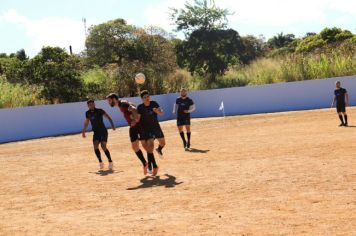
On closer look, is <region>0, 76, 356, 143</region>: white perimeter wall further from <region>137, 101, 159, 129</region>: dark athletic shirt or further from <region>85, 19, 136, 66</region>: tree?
<region>137, 101, 159, 129</region>: dark athletic shirt

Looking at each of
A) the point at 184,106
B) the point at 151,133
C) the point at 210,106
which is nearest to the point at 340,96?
the point at 184,106

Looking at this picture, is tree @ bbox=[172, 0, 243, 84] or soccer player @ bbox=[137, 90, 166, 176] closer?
soccer player @ bbox=[137, 90, 166, 176]

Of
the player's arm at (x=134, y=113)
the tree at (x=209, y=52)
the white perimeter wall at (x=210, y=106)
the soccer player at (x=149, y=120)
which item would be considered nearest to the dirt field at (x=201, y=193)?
the soccer player at (x=149, y=120)

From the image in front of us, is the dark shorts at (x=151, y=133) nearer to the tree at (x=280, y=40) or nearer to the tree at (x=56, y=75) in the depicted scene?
the tree at (x=56, y=75)

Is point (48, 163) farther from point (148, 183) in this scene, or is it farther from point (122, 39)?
point (122, 39)

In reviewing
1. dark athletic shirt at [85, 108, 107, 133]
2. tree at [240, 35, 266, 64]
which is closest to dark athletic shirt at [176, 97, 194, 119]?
dark athletic shirt at [85, 108, 107, 133]

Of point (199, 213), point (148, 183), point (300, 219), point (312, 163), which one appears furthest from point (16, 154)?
point (300, 219)

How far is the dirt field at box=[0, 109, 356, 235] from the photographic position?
732 centimetres

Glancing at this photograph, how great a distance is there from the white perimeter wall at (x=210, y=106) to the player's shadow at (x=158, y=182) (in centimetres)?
1987

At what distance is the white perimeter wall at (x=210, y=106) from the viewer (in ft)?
98.9

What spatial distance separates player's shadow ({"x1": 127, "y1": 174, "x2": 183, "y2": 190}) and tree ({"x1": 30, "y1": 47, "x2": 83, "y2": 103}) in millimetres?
24411

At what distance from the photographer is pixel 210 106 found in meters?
36.1

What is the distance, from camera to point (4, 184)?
42.6 feet

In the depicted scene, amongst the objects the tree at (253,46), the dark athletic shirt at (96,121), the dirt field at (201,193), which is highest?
the tree at (253,46)
